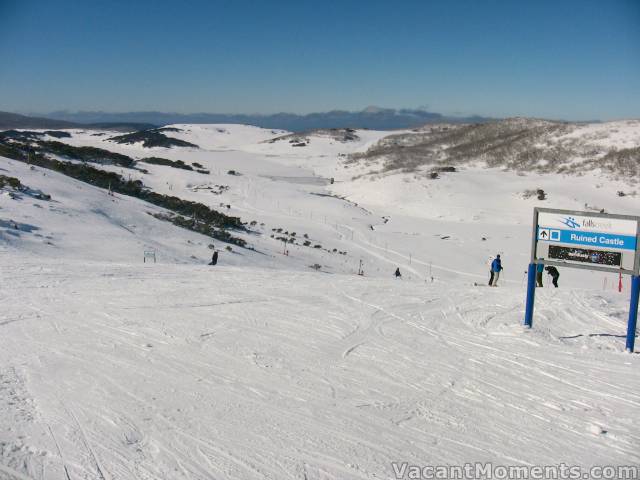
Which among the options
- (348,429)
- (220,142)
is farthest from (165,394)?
(220,142)

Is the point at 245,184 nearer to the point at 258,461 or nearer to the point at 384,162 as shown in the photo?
the point at 384,162

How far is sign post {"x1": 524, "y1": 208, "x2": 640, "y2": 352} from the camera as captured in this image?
32.1ft

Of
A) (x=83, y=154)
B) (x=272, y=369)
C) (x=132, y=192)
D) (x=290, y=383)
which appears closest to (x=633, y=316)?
(x=290, y=383)

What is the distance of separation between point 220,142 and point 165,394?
408 ft

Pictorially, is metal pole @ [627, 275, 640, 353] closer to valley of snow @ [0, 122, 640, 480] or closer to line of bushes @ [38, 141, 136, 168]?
valley of snow @ [0, 122, 640, 480]

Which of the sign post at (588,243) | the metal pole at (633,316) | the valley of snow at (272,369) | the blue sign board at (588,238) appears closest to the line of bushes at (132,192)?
the valley of snow at (272,369)

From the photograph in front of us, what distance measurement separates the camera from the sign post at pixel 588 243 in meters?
9.79

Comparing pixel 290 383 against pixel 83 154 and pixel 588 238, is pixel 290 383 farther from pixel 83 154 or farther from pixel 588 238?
pixel 83 154

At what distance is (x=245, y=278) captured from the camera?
46.5 feet

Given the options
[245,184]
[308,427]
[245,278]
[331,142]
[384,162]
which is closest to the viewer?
[308,427]

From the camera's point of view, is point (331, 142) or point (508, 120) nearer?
point (508, 120)

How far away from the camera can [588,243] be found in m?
10.2

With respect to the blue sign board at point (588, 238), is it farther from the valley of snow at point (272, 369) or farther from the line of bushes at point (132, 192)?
the line of bushes at point (132, 192)

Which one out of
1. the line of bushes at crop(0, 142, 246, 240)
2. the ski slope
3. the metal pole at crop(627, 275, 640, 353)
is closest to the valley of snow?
the ski slope
